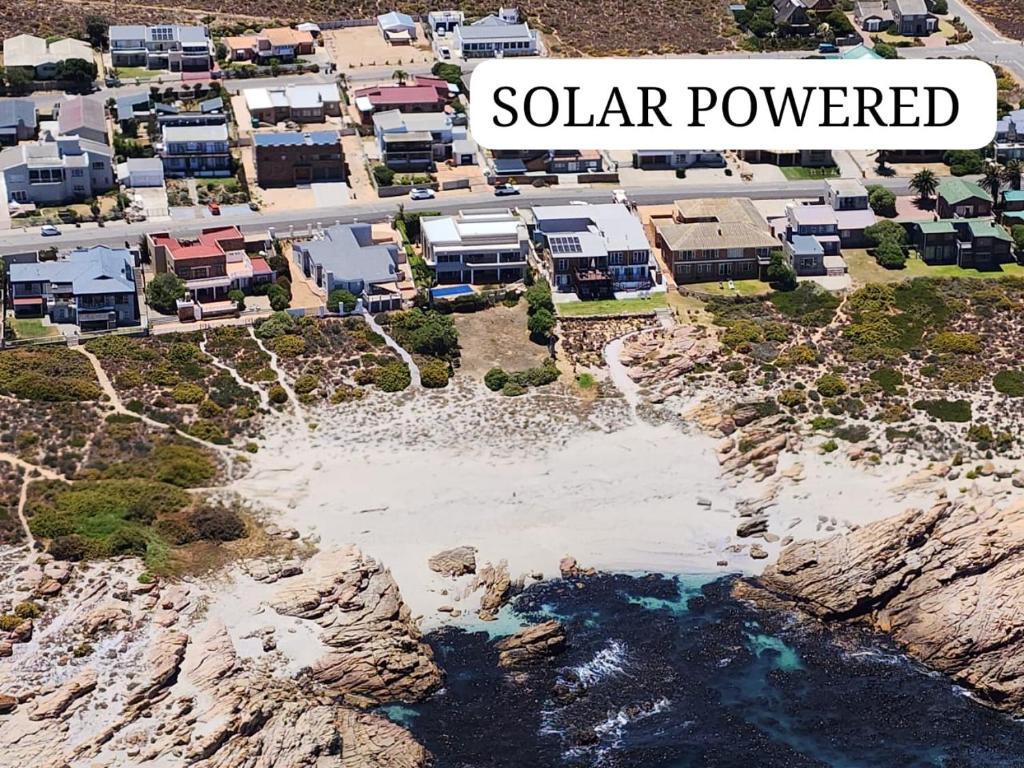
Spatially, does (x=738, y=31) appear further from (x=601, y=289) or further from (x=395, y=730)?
(x=395, y=730)

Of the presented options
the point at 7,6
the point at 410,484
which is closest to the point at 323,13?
the point at 7,6

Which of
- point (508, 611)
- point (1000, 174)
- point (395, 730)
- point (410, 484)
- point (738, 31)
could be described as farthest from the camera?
point (738, 31)

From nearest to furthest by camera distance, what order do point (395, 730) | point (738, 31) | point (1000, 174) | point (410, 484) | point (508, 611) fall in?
point (395, 730) → point (508, 611) → point (410, 484) → point (1000, 174) → point (738, 31)

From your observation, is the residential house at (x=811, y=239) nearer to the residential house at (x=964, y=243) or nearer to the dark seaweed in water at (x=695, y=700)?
the residential house at (x=964, y=243)

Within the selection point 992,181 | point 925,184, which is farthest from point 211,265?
point 992,181

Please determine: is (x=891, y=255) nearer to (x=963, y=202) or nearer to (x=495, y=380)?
(x=963, y=202)

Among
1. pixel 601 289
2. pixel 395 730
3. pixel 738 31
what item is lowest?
pixel 395 730

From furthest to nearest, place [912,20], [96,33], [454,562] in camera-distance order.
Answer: [912,20], [96,33], [454,562]
